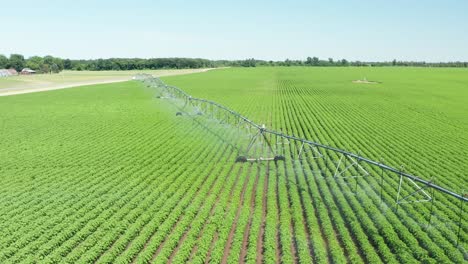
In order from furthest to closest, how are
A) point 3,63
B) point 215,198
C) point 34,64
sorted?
point 34,64, point 3,63, point 215,198

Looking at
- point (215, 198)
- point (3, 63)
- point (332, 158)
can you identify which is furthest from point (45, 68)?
point (215, 198)

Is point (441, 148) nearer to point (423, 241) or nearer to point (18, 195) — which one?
point (423, 241)

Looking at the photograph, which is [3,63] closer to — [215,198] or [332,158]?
[332,158]

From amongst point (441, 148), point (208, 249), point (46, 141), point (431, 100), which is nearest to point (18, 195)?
point (208, 249)

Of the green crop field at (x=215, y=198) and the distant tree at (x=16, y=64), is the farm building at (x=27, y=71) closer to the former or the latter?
the distant tree at (x=16, y=64)

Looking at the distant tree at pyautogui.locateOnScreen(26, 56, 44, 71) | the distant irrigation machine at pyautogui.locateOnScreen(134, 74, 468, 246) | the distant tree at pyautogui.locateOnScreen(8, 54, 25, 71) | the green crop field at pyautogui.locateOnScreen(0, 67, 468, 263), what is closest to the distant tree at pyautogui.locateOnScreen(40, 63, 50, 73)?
the distant tree at pyautogui.locateOnScreen(26, 56, 44, 71)

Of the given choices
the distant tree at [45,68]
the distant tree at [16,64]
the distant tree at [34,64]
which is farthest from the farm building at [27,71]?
the distant tree at [16,64]

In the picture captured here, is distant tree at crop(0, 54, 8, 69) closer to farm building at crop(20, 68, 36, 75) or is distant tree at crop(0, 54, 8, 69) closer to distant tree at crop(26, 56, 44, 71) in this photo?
distant tree at crop(26, 56, 44, 71)

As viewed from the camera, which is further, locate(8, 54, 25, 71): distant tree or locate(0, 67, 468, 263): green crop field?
locate(8, 54, 25, 71): distant tree
